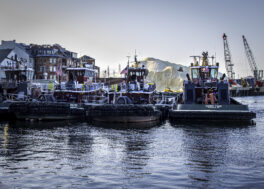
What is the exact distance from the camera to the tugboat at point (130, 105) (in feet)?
82.4

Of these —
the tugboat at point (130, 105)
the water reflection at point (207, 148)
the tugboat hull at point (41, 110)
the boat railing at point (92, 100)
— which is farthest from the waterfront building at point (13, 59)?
the water reflection at point (207, 148)

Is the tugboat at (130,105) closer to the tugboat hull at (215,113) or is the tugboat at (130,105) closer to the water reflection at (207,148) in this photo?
the tugboat hull at (215,113)

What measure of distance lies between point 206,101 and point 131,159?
16801 millimetres

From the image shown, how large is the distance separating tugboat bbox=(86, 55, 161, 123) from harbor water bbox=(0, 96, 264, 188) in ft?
14.3

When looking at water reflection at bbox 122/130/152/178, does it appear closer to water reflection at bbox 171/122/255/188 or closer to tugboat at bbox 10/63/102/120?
water reflection at bbox 171/122/255/188

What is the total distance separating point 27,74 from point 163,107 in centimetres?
2027

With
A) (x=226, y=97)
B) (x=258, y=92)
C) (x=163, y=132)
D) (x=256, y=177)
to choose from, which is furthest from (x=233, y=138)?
(x=258, y=92)

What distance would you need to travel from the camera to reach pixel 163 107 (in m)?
31.6

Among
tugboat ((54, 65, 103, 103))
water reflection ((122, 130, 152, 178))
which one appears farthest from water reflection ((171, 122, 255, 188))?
tugboat ((54, 65, 103, 103))

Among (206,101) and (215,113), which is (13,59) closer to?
(206,101)

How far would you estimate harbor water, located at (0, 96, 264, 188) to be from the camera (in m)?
9.85

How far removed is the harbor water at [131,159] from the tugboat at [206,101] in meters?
5.23

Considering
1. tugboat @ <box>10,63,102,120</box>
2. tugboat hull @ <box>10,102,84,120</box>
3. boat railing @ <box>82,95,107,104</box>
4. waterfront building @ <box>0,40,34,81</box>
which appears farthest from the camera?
waterfront building @ <box>0,40,34,81</box>

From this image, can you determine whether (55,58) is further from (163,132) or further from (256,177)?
(256,177)
